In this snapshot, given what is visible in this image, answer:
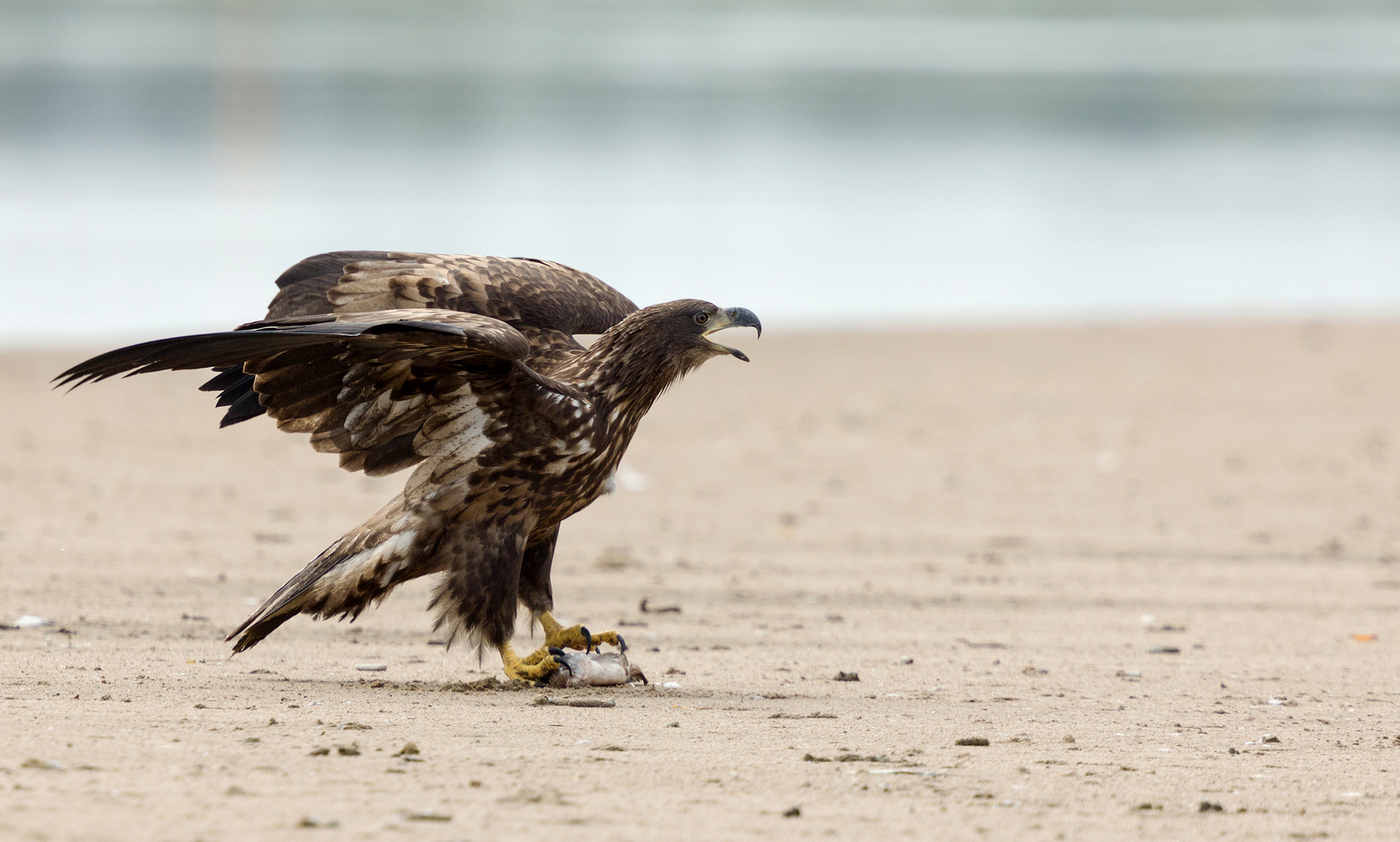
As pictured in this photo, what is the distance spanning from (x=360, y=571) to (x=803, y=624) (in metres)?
1.93

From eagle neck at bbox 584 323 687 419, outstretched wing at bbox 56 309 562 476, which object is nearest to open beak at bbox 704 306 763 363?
eagle neck at bbox 584 323 687 419

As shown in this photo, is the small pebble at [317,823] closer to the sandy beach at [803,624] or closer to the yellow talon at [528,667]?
the sandy beach at [803,624]

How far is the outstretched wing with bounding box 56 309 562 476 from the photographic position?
4441 millimetres

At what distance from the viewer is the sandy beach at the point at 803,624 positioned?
11.9ft

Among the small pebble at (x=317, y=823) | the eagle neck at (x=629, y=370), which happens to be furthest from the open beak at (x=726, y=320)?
the small pebble at (x=317, y=823)

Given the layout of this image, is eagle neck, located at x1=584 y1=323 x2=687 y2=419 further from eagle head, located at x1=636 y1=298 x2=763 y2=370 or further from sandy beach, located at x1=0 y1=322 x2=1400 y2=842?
sandy beach, located at x1=0 y1=322 x2=1400 y2=842

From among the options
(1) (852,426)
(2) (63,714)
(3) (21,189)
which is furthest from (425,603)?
(3) (21,189)

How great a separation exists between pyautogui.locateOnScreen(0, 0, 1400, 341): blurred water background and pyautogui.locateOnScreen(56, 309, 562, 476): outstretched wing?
9492mm

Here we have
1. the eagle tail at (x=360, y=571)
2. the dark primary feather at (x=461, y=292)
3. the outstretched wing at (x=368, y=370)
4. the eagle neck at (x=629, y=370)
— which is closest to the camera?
the outstretched wing at (x=368, y=370)

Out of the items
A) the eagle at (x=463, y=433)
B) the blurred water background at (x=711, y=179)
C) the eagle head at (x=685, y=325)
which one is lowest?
the eagle at (x=463, y=433)

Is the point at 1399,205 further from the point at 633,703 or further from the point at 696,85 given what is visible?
the point at 696,85

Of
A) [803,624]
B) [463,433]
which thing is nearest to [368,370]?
[463,433]

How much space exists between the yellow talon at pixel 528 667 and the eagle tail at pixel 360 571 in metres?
0.35

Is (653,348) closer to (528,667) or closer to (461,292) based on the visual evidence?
(461,292)
